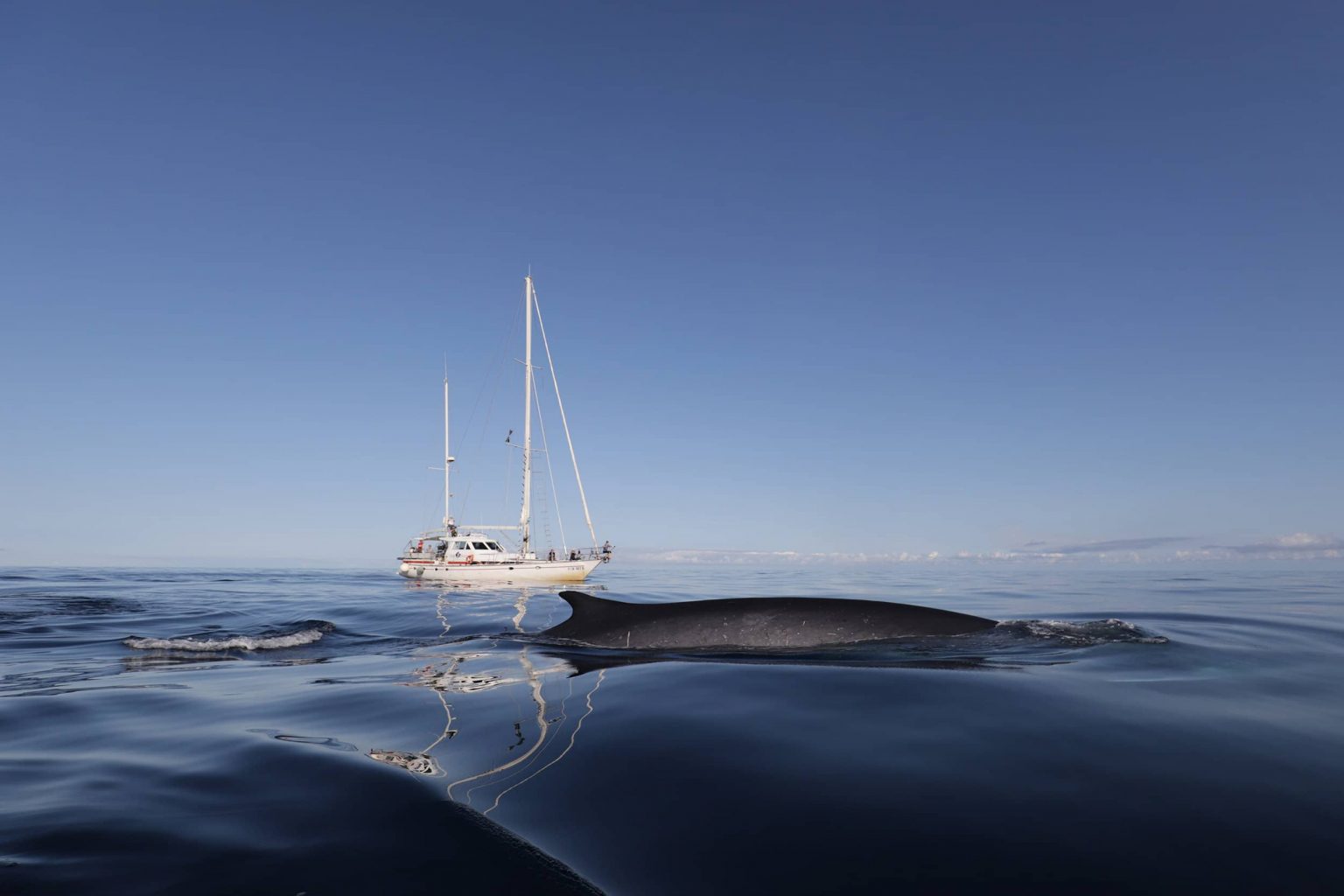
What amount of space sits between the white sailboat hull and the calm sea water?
143ft

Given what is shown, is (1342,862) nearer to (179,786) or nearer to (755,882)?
(755,882)

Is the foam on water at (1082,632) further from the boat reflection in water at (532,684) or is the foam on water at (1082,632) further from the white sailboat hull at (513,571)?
the white sailboat hull at (513,571)

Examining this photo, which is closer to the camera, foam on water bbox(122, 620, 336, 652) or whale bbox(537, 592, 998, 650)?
whale bbox(537, 592, 998, 650)

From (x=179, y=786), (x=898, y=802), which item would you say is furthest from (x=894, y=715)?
(x=179, y=786)

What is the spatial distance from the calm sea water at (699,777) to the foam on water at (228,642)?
153 inches

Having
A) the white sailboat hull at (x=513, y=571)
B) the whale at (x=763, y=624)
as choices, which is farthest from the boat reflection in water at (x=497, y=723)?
the white sailboat hull at (x=513, y=571)

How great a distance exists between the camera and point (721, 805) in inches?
127

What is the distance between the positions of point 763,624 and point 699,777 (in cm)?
556

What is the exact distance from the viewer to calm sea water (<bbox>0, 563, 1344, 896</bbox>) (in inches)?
104

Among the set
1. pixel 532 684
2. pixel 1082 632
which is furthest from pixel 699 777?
pixel 1082 632

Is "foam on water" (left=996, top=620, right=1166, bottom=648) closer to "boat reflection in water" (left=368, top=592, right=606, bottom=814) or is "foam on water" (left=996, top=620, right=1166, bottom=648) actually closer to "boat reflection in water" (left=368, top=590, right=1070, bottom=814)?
"boat reflection in water" (left=368, top=590, right=1070, bottom=814)

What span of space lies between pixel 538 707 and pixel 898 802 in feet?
10.7

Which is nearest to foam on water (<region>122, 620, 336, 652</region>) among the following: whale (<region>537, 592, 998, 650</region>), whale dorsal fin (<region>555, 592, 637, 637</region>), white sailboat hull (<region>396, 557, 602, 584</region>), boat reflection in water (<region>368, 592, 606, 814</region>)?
boat reflection in water (<region>368, 592, 606, 814</region>)

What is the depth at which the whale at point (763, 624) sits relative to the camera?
8.80 m
